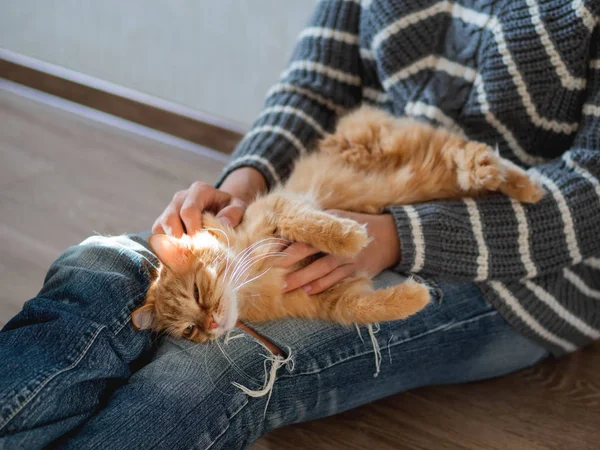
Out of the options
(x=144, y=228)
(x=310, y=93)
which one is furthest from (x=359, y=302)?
(x=144, y=228)

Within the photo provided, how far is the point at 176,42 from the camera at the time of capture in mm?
2449

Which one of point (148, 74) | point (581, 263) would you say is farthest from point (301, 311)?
point (148, 74)

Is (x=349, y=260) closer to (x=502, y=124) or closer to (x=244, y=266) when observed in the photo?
(x=244, y=266)

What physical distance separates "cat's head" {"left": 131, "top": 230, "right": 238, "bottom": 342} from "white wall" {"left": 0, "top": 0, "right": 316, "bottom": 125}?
4.05ft

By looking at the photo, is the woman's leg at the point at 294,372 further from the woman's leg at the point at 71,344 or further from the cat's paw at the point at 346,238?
the cat's paw at the point at 346,238

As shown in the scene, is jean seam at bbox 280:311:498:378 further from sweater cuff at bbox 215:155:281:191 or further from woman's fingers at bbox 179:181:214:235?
sweater cuff at bbox 215:155:281:191

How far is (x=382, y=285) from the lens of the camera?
1.29 m

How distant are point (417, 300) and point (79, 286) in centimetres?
67

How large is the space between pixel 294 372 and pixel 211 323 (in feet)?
0.64

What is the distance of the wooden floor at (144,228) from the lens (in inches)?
54.7

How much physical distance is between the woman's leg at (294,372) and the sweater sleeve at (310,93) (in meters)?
0.47

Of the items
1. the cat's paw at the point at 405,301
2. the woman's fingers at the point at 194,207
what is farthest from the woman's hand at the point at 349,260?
the woman's fingers at the point at 194,207

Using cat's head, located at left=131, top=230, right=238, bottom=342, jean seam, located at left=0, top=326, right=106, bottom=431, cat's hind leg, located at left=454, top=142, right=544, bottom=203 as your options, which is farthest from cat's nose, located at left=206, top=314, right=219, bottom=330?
cat's hind leg, located at left=454, top=142, right=544, bottom=203

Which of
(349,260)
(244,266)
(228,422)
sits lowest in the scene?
(228,422)
